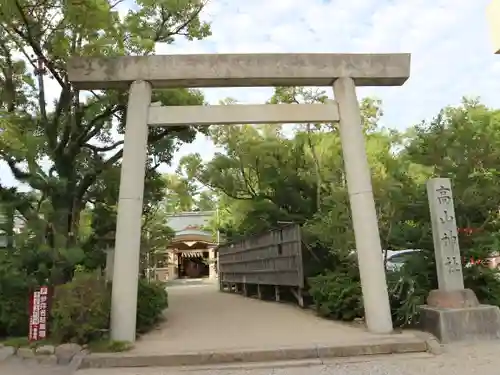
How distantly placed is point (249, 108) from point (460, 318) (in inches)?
184

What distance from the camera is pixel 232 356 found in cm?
594

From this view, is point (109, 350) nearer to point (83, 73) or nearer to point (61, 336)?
point (61, 336)

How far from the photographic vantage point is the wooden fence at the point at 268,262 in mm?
10297

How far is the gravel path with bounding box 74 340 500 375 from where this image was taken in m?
5.30

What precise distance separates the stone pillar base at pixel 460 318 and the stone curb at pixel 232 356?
916 millimetres

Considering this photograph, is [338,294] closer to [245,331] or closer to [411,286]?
[411,286]

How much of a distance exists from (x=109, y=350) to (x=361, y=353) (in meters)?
3.52

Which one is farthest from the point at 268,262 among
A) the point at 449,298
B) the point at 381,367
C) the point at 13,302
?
the point at 381,367

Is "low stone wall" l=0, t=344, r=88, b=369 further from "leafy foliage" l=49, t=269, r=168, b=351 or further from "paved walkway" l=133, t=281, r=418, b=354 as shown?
"paved walkway" l=133, t=281, r=418, b=354

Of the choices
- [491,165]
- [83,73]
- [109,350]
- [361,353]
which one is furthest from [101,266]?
[491,165]

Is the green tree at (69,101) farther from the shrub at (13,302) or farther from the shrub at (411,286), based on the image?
the shrub at (411,286)

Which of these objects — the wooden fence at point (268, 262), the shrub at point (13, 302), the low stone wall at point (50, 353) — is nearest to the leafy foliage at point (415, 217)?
the wooden fence at point (268, 262)

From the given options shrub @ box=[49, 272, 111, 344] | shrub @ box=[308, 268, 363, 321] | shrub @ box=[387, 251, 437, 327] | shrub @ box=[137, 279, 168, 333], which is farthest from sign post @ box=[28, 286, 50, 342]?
shrub @ box=[387, 251, 437, 327]

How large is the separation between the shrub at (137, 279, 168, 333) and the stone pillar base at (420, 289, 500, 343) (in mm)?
4842
